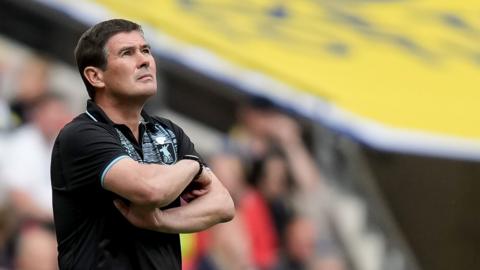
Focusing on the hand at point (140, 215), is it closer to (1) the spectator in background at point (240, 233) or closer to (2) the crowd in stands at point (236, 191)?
(2) the crowd in stands at point (236, 191)

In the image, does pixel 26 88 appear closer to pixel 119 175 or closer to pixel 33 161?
pixel 33 161

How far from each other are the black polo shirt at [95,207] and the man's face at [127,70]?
106 millimetres

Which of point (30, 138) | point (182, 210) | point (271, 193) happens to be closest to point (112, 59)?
point (182, 210)

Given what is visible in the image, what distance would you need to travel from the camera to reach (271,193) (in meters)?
8.85

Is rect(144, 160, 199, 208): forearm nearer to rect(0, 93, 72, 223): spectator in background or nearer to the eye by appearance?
the eye

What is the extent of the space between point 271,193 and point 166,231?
4.77 m

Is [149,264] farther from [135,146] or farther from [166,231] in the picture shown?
[135,146]

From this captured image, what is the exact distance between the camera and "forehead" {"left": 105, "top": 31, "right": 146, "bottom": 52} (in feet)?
13.8

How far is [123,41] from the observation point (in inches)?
166

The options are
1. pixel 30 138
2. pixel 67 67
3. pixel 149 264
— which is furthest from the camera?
pixel 67 67

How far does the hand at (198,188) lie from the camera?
434cm

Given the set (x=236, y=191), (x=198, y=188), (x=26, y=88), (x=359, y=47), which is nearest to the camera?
(x=198, y=188)

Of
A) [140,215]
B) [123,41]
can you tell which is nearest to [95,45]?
[123,41]

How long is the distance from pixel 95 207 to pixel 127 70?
1.50 feet
